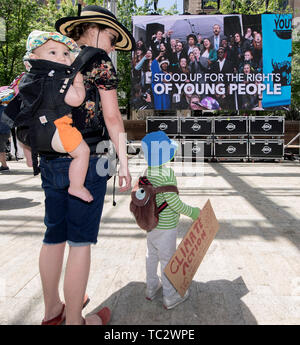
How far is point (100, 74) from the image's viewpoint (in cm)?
184

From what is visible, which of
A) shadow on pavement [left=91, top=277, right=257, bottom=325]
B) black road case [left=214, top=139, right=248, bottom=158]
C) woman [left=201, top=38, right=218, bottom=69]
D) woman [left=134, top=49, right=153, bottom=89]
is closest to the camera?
shadow on pavement [left=91, top=277, right=257, bottom=325]

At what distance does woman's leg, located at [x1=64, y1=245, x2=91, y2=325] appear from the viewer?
1.89m

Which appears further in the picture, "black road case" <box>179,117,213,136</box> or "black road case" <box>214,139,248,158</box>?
"black road case" <box>179,117,213,136</box>

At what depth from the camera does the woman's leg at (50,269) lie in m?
2.04

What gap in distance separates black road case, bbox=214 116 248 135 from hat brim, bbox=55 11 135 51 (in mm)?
11201

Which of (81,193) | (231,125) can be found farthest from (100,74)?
(231,125)

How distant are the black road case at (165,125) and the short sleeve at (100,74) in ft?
37.7

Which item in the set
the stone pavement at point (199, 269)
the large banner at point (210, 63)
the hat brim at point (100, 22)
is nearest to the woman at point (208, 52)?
the large banner at point (210, 63)

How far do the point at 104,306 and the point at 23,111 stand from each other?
4.67 feet

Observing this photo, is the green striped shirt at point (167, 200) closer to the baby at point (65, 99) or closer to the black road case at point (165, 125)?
the baby at point (65, 99)

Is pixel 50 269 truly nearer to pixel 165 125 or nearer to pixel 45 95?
pixel 45 95

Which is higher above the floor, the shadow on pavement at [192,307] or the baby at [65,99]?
the baby at [65,99]

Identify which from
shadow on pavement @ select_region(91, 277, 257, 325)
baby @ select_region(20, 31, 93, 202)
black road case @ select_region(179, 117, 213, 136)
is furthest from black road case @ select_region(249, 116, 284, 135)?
baby @ select_region(20, 31, 93, 202)

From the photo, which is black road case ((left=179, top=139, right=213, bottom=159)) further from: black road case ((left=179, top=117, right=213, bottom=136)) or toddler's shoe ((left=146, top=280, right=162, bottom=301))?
toddler's shoe ((left=146, top=280, right=162, bottom=301))
